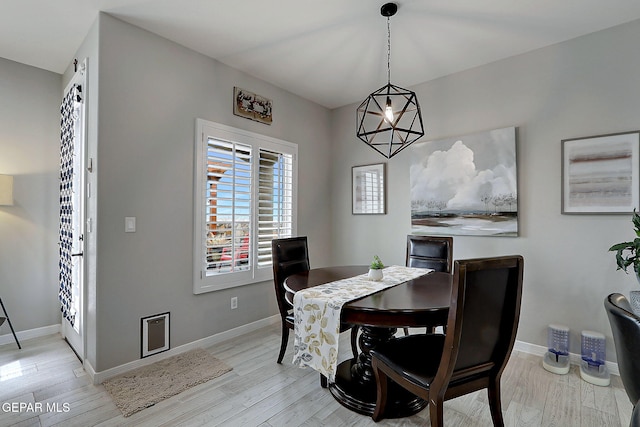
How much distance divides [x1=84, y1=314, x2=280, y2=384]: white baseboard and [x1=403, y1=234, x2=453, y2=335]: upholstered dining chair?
161 cm

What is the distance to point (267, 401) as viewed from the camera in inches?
82.0

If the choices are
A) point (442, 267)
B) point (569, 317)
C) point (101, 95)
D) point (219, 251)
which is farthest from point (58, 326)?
point (569, 317)

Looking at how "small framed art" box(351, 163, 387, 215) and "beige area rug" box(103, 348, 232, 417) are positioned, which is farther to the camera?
"small framed art" box(351, 163, 387, 215)

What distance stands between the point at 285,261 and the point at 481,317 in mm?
1645

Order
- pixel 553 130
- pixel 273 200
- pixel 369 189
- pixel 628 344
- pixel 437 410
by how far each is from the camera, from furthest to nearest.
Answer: pixel 369 189 < pixel 273 200 < pixel 553 130 < pixel 437 410 < pixel 628 344

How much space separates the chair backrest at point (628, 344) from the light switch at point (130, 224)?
298cm

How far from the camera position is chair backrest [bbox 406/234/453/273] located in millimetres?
2809

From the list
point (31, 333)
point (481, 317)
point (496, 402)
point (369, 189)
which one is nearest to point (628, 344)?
point (481, 317)

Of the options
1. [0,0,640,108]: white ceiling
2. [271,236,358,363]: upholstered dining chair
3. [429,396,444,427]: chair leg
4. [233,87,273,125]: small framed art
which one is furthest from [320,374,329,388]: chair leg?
[0,0,640,108]: white ceiling

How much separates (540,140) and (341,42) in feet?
6.72

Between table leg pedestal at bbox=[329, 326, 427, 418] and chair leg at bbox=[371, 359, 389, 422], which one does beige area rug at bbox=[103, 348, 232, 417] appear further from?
chair leg at bbox=[371, 359, 389, 422]

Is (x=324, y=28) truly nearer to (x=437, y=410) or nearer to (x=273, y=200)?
(x=273, y=200)

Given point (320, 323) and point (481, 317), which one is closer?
point (481, 317)

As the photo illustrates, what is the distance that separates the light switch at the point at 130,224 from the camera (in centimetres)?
247
